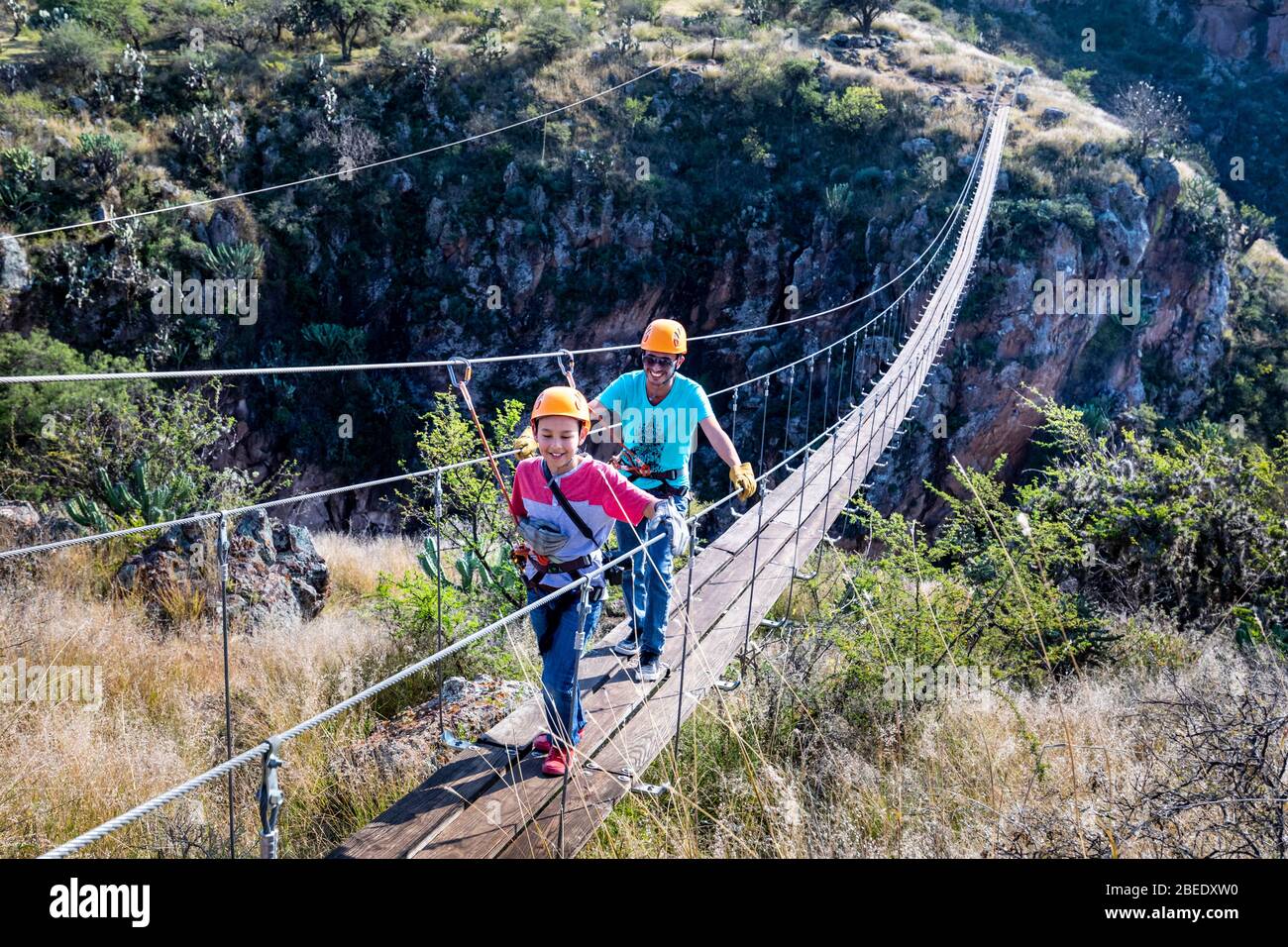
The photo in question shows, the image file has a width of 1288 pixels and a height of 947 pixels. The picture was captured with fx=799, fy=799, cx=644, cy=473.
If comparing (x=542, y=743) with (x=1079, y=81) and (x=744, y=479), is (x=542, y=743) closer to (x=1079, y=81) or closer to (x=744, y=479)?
Answer: (x=744, y=479)

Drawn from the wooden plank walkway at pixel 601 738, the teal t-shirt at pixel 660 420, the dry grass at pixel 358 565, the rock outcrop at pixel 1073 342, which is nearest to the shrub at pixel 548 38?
the rock outcrop at pixel 1073 342

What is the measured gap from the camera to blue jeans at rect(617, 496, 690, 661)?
99.1 inches

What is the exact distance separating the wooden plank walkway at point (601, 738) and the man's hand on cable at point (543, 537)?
35 cm

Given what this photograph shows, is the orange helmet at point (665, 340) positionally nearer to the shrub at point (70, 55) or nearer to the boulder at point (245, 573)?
the boulder at point (245, 573)

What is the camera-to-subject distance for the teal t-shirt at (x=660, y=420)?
255cm

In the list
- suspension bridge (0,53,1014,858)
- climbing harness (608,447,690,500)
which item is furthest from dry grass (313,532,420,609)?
climbing harness (608,447,690,500)

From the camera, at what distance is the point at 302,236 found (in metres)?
14.5

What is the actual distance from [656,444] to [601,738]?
0.93m

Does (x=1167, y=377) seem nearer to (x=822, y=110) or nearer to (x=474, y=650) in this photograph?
(x=822, y=110)

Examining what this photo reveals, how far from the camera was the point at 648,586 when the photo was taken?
254 centimetres

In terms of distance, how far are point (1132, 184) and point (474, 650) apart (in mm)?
16412

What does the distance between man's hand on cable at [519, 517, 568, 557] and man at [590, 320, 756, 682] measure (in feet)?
1.75

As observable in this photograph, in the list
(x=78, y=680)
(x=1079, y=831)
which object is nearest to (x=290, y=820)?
(x=78, y=680)

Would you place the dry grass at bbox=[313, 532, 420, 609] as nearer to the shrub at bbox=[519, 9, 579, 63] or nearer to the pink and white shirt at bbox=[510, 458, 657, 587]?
the pink and white shirt at bbox=[510, 458, 657, 587]
